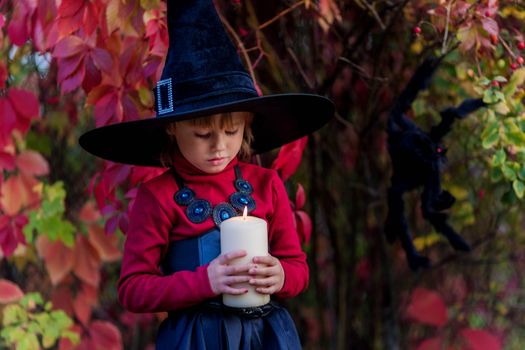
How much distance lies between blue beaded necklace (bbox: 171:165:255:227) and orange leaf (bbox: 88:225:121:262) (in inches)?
38.9

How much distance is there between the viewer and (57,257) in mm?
2703

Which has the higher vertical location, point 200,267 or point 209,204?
point 209,204

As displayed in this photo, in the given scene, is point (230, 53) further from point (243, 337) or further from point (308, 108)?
point (243, 337)

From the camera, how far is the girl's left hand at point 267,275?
1.63 meters

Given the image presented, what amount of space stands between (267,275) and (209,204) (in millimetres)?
193

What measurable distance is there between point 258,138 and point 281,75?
2.33ft

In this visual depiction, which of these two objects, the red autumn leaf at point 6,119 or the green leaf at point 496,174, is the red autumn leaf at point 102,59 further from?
the green leaf at point 496,174

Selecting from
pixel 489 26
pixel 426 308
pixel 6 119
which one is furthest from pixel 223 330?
pixel 426 308

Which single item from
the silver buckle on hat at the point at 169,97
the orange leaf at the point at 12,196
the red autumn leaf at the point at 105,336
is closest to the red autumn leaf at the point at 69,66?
the silver buckle on hat at the point at 169,97

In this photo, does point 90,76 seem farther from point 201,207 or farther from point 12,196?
point 12,196

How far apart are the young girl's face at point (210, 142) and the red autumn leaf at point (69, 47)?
16.7 inches

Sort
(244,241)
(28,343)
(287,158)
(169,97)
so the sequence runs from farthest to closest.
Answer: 1. (28,343)
2. (287,158)
3. (169,97)
4. (244,241)

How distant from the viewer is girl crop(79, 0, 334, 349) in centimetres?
167

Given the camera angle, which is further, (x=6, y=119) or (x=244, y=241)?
(x=6, y=119)
